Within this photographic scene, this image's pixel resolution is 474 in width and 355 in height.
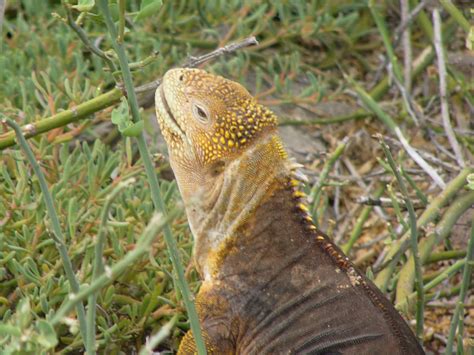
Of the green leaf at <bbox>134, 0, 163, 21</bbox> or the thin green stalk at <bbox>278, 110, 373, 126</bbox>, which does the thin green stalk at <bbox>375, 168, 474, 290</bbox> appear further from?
the green leaf at <bbox>134, 0, 163, 21</bbox>

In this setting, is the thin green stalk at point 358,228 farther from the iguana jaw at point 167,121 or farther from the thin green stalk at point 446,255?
the iguana jaw at point 167,121

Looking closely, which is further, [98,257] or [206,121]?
[206,121]

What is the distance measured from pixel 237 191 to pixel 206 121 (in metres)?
0.29

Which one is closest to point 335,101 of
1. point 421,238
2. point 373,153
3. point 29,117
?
point 373,153

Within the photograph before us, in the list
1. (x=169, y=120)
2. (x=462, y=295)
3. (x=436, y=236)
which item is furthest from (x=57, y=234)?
(x=436, y=236)

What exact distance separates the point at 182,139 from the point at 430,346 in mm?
1755

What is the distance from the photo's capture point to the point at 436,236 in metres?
3.99

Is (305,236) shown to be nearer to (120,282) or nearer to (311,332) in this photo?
(311,332)

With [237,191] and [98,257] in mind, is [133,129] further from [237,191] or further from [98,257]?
[237,191]

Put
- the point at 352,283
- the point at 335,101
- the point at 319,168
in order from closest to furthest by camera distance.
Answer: the point at 352,283 < the point at 319,168 < the point at 335,101

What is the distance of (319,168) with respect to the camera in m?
5.28

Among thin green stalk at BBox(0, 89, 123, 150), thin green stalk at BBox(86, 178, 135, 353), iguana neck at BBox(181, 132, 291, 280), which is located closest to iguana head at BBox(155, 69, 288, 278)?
iguana neck at BBox(181, 132, 291, 280)

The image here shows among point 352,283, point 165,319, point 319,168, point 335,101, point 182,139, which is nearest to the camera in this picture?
point 352,283

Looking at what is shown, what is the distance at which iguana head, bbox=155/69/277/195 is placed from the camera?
3.22 meters
